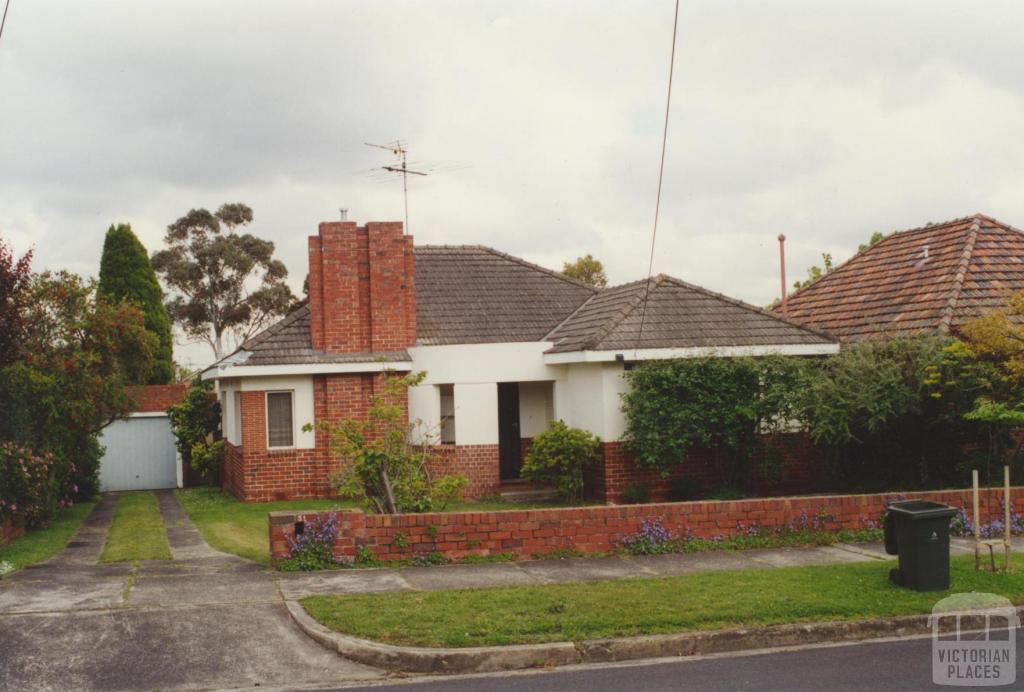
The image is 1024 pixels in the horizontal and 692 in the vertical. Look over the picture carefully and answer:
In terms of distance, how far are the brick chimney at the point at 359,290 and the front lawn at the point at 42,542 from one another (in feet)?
19.2

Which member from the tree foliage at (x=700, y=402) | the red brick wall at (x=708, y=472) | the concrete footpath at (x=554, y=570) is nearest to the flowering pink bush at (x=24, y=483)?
the concrete footpath at (x=554, y=570)

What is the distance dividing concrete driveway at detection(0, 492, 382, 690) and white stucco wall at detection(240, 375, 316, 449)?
8433 millimetres

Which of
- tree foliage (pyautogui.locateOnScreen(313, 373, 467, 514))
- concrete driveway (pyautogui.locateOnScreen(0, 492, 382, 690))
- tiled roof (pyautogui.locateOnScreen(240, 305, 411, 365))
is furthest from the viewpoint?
tiled roof (pyautogui.locateOnScreen(240, 305, 411, 365))

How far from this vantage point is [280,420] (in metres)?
20.8

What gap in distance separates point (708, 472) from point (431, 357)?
6266 millimetres

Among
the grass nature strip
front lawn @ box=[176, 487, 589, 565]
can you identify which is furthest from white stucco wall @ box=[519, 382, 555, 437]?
the grass nature strip

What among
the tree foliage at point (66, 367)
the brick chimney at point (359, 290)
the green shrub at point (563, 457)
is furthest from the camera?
the brick chimney at point (359, 290)

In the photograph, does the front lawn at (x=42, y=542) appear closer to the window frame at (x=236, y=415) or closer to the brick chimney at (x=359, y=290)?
the window frame at (x=236, y=415)

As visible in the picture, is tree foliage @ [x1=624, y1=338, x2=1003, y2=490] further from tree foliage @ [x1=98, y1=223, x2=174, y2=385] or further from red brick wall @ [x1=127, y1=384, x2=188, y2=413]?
tree foliage @ [x1=98, y1=223, x2=174, y2=385]

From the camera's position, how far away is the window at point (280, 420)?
68.2 ft

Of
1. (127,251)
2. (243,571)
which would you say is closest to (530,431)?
(243,571)

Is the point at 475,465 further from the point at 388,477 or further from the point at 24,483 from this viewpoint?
the point at 24,483

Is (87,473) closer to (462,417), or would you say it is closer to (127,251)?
(462,417)

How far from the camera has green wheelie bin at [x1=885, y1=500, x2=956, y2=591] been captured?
10.4m
